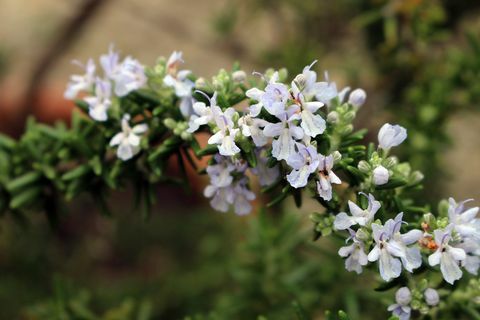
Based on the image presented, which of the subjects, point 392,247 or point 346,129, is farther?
point 346,129

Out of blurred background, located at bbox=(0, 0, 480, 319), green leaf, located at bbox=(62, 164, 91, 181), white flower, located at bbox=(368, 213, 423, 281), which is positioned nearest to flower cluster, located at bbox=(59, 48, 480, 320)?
white flower, located at bbox=(368, 213, 423, 281)

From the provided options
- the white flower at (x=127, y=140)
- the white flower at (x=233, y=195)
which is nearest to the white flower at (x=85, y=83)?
the white flower at (x=127, y=140)

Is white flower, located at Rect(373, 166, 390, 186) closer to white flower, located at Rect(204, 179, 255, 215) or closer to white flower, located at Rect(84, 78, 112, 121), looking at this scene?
white flower, located at Rect(204, 179, 255, 215)

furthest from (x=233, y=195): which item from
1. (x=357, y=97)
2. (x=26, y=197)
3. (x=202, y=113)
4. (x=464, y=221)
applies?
(x=26, y=197)

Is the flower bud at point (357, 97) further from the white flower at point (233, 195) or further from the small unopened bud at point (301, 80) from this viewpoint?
the white flower at point (233, 195)

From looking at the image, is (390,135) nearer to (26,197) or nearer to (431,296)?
(431,296)

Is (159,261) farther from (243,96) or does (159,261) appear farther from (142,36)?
(243,96)
